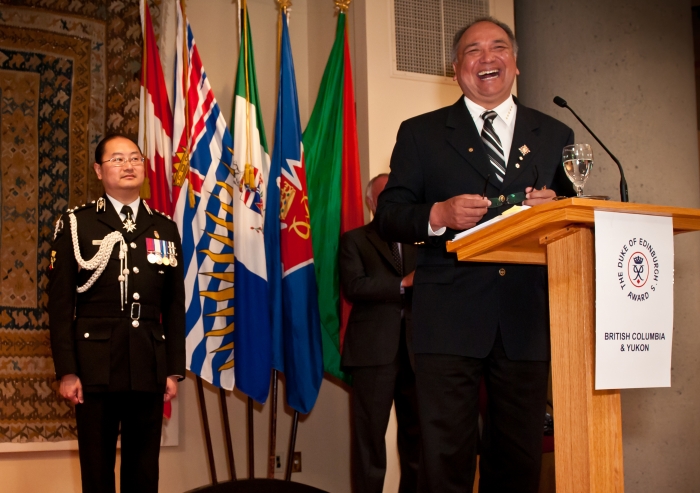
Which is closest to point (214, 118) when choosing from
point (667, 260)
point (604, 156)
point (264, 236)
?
point (264, 236)

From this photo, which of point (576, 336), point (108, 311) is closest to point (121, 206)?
point (108, 311)

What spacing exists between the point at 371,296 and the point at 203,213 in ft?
3.17

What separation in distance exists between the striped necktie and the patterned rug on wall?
92.2 inches

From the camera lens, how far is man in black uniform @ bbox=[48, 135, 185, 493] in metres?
2.60

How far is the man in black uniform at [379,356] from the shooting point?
339cm

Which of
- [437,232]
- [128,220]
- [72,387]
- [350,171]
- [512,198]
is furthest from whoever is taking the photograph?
[350,171]

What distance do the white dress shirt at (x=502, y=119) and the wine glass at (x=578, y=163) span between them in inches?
14.0

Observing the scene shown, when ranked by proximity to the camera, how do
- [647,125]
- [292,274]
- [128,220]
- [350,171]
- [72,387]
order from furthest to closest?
[350,171] < [292,274] < [647,125] < [128,220] < [72,387]

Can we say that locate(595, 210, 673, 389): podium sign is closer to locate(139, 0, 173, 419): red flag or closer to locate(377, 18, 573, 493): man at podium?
locate(377, 18, 573, 493): man at podium

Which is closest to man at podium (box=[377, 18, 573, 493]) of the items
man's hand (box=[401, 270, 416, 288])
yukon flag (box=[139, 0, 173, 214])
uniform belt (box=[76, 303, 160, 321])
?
uniform belt (box=[76, 303, 160, 321])

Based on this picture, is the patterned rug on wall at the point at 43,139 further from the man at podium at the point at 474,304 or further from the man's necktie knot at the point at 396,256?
the man at podium at the point at 474,304

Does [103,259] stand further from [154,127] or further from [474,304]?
[474,304]

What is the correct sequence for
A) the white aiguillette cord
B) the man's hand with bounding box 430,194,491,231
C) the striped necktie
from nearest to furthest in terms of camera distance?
1. the man's hand with bounding box 430,194,491,231
2. the striped necktie
3. the white aiguillette cord

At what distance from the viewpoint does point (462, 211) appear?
1644 millimetres
